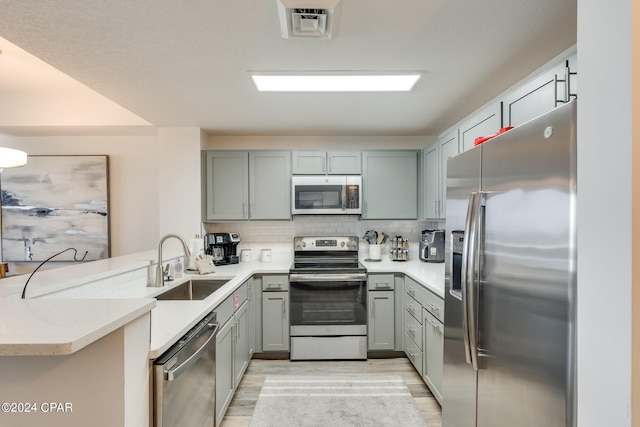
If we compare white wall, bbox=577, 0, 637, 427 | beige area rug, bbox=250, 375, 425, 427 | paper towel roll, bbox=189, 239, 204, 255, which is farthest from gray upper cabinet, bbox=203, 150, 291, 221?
white wall, bbox=577, 0, 637, 427

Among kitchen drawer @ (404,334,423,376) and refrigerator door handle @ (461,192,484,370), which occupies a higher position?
refrigerator door handle @ (461,192,484,370)

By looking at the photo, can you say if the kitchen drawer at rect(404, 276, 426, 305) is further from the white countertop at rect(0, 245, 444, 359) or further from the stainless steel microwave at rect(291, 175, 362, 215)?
the stainless steel microwave at rect(291, 175, 362, 215)

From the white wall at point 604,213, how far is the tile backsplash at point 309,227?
2.93m

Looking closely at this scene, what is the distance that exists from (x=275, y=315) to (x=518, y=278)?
2.41 m

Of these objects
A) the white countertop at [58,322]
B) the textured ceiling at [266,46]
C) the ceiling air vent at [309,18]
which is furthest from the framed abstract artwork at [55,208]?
the ceiling air vent at [309,18]

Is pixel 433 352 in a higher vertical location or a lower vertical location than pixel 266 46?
lower

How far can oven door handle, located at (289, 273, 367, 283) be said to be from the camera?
10.0ft

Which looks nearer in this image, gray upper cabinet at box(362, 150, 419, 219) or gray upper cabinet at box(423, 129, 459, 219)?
gray upper cabinet at box(423, 129, 459, 219)

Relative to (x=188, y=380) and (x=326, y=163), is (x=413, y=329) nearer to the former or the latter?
(x=326, y=163)

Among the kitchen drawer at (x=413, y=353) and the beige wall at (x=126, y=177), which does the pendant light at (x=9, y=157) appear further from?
the kitchen drawer at (x=413, y=353)

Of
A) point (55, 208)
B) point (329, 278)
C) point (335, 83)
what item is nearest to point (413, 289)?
point (329, 278)

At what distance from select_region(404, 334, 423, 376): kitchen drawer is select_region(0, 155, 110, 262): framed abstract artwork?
3.50 metres

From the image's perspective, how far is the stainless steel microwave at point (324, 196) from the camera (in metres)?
3.44

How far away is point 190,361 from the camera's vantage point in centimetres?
140
